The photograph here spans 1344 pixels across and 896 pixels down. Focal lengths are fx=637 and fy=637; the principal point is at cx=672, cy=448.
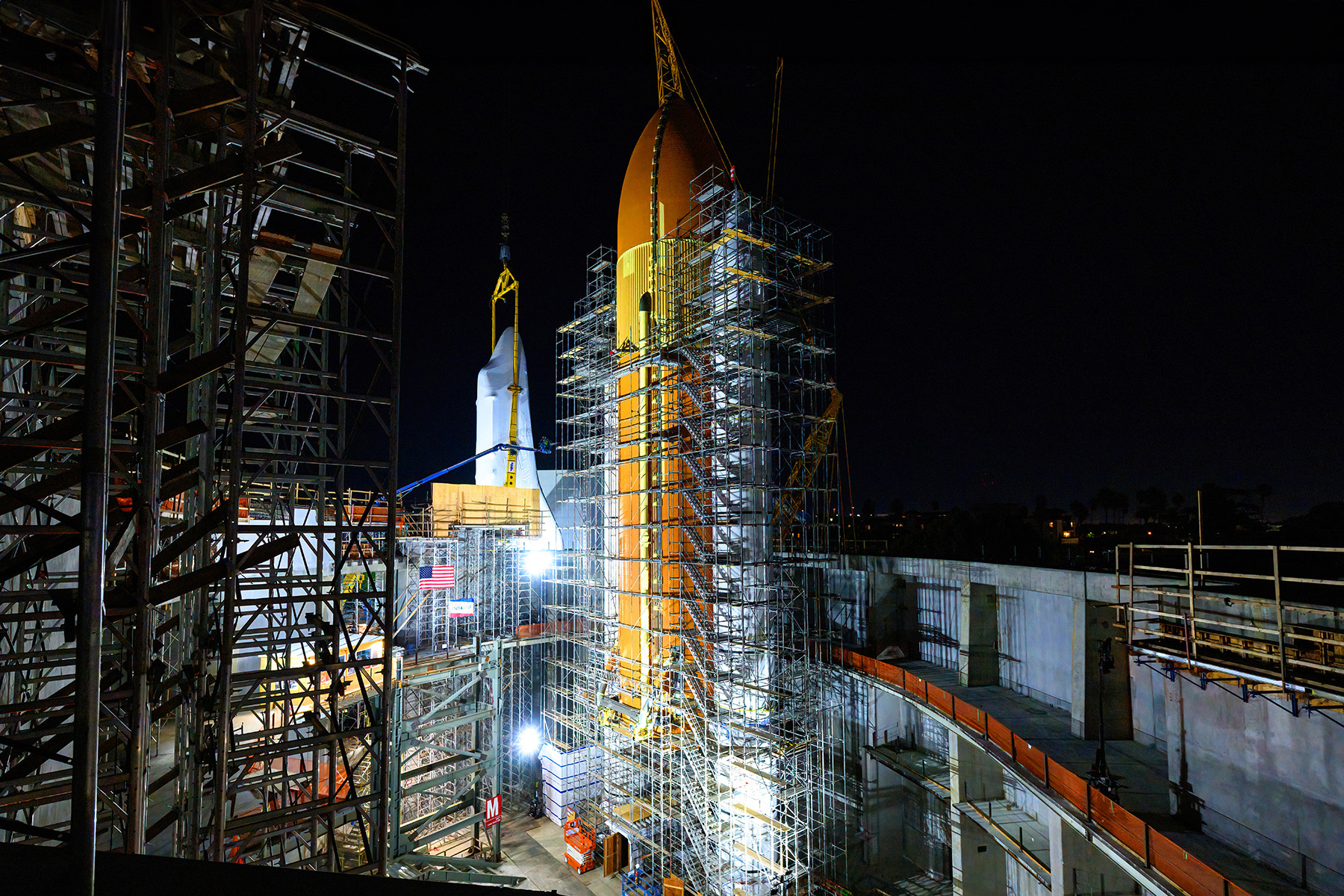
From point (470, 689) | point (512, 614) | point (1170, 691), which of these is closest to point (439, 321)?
point (512, 614)

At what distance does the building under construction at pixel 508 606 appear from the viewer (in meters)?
6.91

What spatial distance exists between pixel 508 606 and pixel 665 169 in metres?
16.4

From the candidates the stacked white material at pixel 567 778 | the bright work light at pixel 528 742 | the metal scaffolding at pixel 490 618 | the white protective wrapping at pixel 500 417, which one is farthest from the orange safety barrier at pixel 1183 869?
the white protective wrapping at pixel 500 417

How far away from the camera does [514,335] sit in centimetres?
3750

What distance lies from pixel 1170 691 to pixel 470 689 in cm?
1799

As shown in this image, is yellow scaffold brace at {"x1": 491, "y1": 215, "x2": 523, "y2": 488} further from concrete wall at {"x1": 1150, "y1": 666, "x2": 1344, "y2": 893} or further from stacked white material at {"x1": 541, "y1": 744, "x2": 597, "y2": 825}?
concrete wall at {"x1": 1150, "y1": 666, "x2": 1344, "y2": 893}

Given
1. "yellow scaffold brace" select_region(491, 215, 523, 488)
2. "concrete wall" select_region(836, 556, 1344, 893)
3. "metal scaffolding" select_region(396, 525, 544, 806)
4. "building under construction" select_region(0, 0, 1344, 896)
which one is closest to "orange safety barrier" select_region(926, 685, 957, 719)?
"building under construction" select_region(0, 0, 1344, 896)

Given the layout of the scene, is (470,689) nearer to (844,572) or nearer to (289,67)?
(844,572)

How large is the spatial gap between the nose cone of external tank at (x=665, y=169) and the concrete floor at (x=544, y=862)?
58.8ft

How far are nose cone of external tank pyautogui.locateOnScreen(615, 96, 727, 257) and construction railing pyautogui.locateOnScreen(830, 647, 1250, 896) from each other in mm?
14407

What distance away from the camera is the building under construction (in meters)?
6.91

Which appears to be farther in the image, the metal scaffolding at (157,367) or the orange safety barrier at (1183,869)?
the orange safety barrier at (1183,869)

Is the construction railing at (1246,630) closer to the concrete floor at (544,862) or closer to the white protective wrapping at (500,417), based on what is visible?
the concrete floor at (544,862)

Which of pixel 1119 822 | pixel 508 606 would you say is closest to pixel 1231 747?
pixel 1119 822
